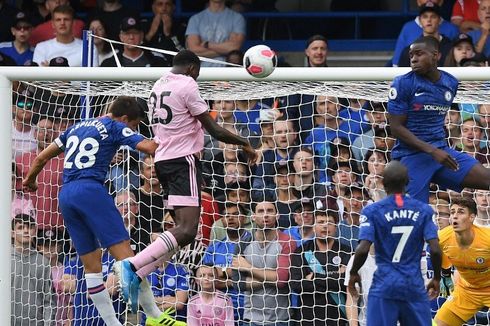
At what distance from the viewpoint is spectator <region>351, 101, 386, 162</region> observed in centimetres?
1351

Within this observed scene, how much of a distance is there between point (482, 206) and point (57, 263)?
147 inches

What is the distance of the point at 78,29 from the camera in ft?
52.3

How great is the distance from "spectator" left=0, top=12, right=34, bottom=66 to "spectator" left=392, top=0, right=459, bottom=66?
3776 mm

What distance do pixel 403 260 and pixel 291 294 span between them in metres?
2.83

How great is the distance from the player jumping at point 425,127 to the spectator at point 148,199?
2.75 metres

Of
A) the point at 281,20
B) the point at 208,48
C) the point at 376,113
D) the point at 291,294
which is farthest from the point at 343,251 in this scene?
the point at 281,20

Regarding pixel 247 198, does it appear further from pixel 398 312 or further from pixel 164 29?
pixel 398 312

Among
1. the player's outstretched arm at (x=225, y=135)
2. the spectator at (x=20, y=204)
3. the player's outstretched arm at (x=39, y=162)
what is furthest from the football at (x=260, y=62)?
the spectator at (x=20, y=204)

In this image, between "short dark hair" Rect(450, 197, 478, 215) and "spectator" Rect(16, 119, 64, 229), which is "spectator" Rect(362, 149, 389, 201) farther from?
"spectator" Rect(16, 119, 64, 229)

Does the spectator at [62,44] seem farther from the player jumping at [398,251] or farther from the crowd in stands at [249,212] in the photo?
the player jumping at [398,251]

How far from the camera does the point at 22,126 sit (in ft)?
44.7

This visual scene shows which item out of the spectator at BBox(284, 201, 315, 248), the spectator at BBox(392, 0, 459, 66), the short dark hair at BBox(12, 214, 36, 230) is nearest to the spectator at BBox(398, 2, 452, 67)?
the spectator at BBox(392, 0, 459, 66)

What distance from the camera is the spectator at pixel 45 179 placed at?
13398 millimetres

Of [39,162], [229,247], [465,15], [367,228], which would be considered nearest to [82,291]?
[229,247]
